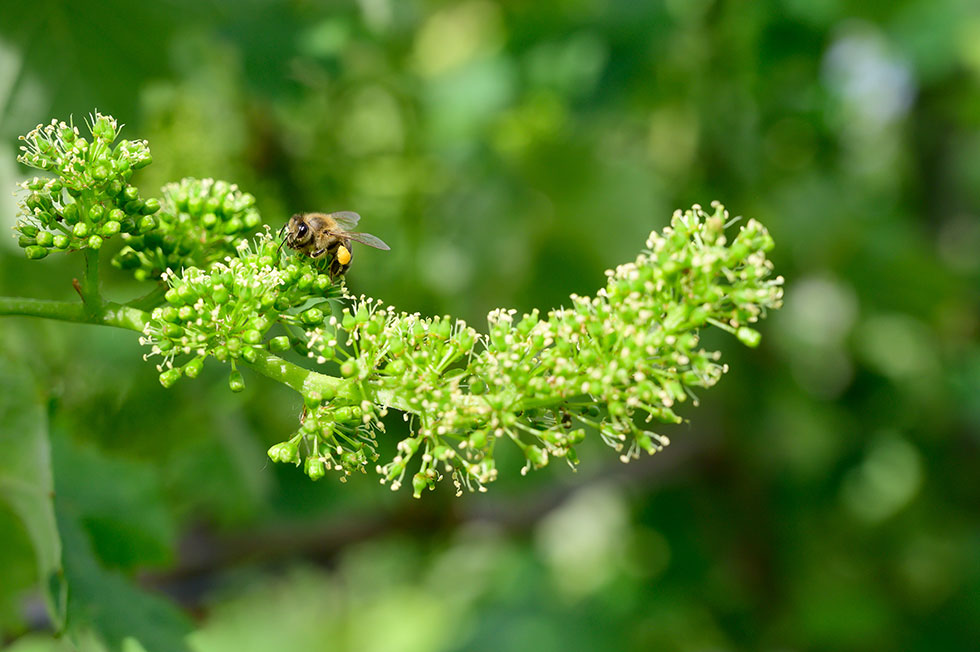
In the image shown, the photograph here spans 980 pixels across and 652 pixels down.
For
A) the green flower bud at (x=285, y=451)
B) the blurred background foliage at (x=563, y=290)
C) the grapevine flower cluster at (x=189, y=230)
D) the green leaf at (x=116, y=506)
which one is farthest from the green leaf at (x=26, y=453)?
the green flower bud at (x=285, y=451)

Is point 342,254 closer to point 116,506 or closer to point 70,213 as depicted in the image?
point 70,213

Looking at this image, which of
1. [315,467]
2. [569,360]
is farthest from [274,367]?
[569,360]

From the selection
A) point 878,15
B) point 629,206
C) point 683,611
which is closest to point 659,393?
point 629,206

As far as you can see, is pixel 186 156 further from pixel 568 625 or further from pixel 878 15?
pixel 568 625

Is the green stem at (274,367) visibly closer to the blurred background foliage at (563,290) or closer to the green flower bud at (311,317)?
the green flower bud at (311,317)

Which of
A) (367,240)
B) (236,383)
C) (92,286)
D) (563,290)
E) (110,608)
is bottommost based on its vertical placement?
(110,608)

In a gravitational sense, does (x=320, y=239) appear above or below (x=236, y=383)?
above
